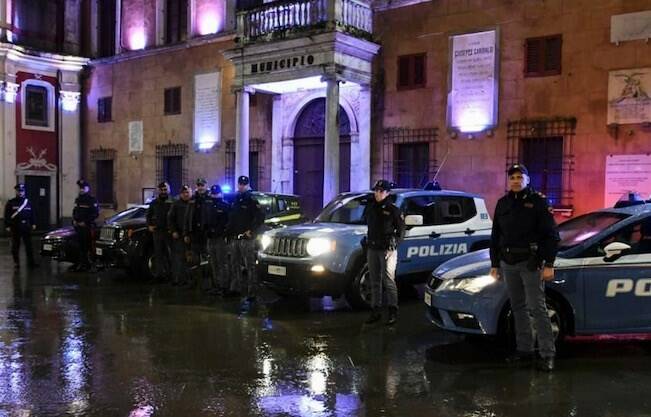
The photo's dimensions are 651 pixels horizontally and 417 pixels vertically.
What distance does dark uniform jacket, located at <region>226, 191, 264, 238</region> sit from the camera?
9.52 m

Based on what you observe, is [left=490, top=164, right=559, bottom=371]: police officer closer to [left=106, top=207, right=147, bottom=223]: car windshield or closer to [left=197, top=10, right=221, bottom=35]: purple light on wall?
[left=106, top=207, right=147, bottom=223]: car windshield

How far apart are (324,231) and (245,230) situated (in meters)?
1.55

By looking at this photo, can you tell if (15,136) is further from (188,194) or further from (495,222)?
(495,222)

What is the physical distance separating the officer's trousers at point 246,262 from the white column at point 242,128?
7995 mm

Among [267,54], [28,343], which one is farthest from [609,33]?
[28,343]

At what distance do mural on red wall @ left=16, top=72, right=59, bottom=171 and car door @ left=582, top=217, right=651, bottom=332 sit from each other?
2276 cm

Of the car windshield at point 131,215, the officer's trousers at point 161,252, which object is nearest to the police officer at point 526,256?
the officer's trousers at point 161,252

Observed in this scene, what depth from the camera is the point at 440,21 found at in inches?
610

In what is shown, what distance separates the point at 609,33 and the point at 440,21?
400cm

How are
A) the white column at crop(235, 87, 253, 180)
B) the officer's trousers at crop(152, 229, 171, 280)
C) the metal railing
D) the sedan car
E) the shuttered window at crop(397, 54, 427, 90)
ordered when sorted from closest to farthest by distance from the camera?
the officer's trousers at crop(152, 229, 171, 280)
the sedan car
the metal railing
the shuttered window at crop(397, 54, 427, 90)
the white column at crop(235, 87, 253, 180)

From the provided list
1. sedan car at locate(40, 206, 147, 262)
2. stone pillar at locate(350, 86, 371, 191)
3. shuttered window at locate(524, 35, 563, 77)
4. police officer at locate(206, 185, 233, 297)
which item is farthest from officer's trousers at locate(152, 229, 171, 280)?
shuttered window at locate(524, 35, 563, 77)

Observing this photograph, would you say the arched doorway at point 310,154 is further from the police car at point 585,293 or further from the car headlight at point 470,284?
the police car at point 585,293

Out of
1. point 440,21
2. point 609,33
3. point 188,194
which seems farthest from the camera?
point 440,21

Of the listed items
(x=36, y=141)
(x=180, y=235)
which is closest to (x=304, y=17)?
(x=180, y=235)
